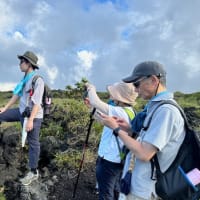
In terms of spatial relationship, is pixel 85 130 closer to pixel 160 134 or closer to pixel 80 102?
pixel 80 102

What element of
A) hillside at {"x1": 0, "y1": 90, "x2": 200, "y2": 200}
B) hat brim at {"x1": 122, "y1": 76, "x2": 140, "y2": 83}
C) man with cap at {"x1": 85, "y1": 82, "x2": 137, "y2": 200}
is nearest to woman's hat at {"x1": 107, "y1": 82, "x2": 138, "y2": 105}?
man with cap at {"x1": 85, "y1": 82, "x2": 137, "y2": 200}

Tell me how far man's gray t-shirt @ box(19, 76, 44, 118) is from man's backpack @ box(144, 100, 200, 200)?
138 inches

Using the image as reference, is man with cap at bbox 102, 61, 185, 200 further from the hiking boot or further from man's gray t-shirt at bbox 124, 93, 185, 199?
the hiking boot

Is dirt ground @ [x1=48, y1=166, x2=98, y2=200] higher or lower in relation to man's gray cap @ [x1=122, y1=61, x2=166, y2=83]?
lower

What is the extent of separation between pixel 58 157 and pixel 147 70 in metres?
4.92

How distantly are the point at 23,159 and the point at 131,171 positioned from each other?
206 inches

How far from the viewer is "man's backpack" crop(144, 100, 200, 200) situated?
3283mm

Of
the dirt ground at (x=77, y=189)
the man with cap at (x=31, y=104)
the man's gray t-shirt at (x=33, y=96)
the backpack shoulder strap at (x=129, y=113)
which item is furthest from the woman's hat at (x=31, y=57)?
the backpack shoulder strap at (x=129, y=113)

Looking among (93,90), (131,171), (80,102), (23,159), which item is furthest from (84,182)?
(131,171)

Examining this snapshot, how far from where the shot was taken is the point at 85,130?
904 centimetres

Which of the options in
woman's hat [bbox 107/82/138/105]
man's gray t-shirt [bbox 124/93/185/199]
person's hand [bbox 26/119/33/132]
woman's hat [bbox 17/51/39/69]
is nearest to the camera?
man's gray t-shirt [bbox 124/93/185/199]

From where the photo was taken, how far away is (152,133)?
3.28 meters

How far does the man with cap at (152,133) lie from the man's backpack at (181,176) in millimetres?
48

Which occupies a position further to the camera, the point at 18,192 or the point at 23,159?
the point at 23,159
